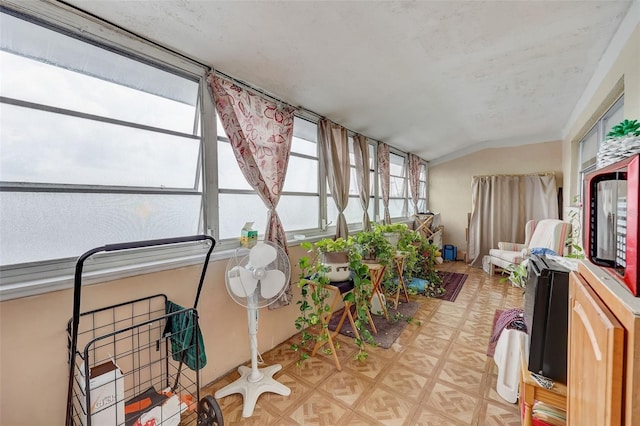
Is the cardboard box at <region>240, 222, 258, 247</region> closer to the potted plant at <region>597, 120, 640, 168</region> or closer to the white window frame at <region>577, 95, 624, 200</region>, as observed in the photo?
the potted plant at <region>597, 120, 640, 168</region>

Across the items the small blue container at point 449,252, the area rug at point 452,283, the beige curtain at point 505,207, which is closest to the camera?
the area rug at point 452,283

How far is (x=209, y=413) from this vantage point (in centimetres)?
138

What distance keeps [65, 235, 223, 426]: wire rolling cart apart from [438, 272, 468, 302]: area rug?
305 cm

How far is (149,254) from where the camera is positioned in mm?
1619

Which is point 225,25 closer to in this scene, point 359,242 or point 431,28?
point 431,28

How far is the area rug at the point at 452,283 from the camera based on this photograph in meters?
3.48

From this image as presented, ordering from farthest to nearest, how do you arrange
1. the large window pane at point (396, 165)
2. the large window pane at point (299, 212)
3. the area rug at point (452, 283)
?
the large window pane at point (396, 165) < the area rug at point (452, 283) < the large window pane at point (299, 212)

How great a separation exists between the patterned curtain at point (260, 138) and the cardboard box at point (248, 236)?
0.52 ft

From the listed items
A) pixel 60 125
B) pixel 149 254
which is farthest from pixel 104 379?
pixel 60 125

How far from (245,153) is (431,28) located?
4.98 ft

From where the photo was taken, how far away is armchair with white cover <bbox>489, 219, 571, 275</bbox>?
3357mm

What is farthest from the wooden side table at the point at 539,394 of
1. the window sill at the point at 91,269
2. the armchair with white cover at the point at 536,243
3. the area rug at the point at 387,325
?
the armchair with white cover at the point at 536,243

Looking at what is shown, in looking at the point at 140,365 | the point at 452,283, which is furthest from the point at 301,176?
the point at 452,283

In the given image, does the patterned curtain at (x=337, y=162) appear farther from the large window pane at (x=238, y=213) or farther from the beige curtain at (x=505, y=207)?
the beige curtain at (x=505, y=207)
